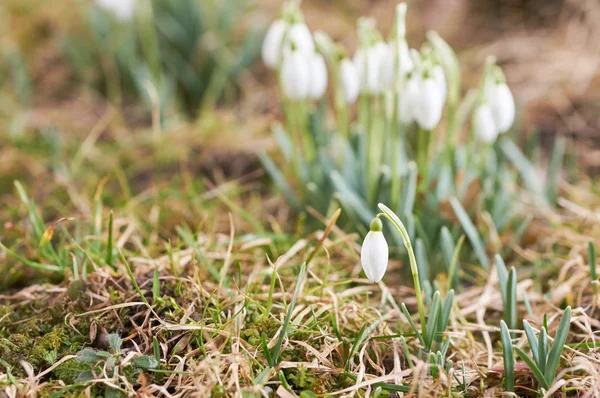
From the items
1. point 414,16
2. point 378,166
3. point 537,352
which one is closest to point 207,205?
point 378,166

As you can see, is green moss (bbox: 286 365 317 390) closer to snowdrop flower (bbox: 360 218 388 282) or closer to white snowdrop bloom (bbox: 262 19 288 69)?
snowdrop flower (bbox: 360 218 388 282)

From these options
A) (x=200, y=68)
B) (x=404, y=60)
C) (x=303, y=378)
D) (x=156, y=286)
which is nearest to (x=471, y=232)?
(x=404, y=60)

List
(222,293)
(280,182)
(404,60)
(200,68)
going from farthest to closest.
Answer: (200,68), (280,182), (404,60), (222,293)

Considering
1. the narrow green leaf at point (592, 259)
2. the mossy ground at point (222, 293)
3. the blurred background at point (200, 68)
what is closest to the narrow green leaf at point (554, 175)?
the mossy ground at point (222, 293)

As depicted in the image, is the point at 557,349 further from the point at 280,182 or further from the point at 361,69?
the point at 280,182

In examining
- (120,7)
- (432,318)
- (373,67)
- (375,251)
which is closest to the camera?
(375,251)

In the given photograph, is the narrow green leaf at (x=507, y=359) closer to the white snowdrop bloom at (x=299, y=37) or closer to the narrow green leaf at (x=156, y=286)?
the narrow green leaf at (x=156, y=286)
